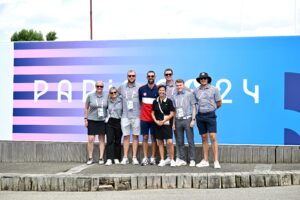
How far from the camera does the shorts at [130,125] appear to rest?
1123cm

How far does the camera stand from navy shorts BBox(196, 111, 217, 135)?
35.3 ft

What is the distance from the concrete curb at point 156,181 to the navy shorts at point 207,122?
170 centimetres

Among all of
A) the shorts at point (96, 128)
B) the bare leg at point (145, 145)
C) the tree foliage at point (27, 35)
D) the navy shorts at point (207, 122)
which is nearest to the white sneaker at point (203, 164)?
the navy shorts at point (207, 122)

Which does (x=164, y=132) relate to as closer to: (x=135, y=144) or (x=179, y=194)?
(x=135, y=144)

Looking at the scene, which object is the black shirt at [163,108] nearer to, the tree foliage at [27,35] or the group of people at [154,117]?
the group of people at [154,117]

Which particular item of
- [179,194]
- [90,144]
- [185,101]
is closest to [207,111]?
[185,101]

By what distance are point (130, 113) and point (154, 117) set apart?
588mm

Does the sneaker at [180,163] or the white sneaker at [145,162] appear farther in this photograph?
the white sneaker at [145,162]

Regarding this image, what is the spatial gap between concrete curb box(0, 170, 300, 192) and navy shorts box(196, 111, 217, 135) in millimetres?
1700

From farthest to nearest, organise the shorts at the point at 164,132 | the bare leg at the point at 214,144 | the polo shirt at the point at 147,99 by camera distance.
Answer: the polo shirt at the point at 147,99, the shorts at the point at 164,132, the bare leg at the point at 214,144

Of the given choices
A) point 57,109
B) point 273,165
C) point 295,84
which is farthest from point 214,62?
point 57,109

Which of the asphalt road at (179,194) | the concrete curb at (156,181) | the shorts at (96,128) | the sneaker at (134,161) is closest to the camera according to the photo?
the asphalt road at (179,194)

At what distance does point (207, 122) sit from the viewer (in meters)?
10.8

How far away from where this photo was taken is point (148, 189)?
29.8 feet
